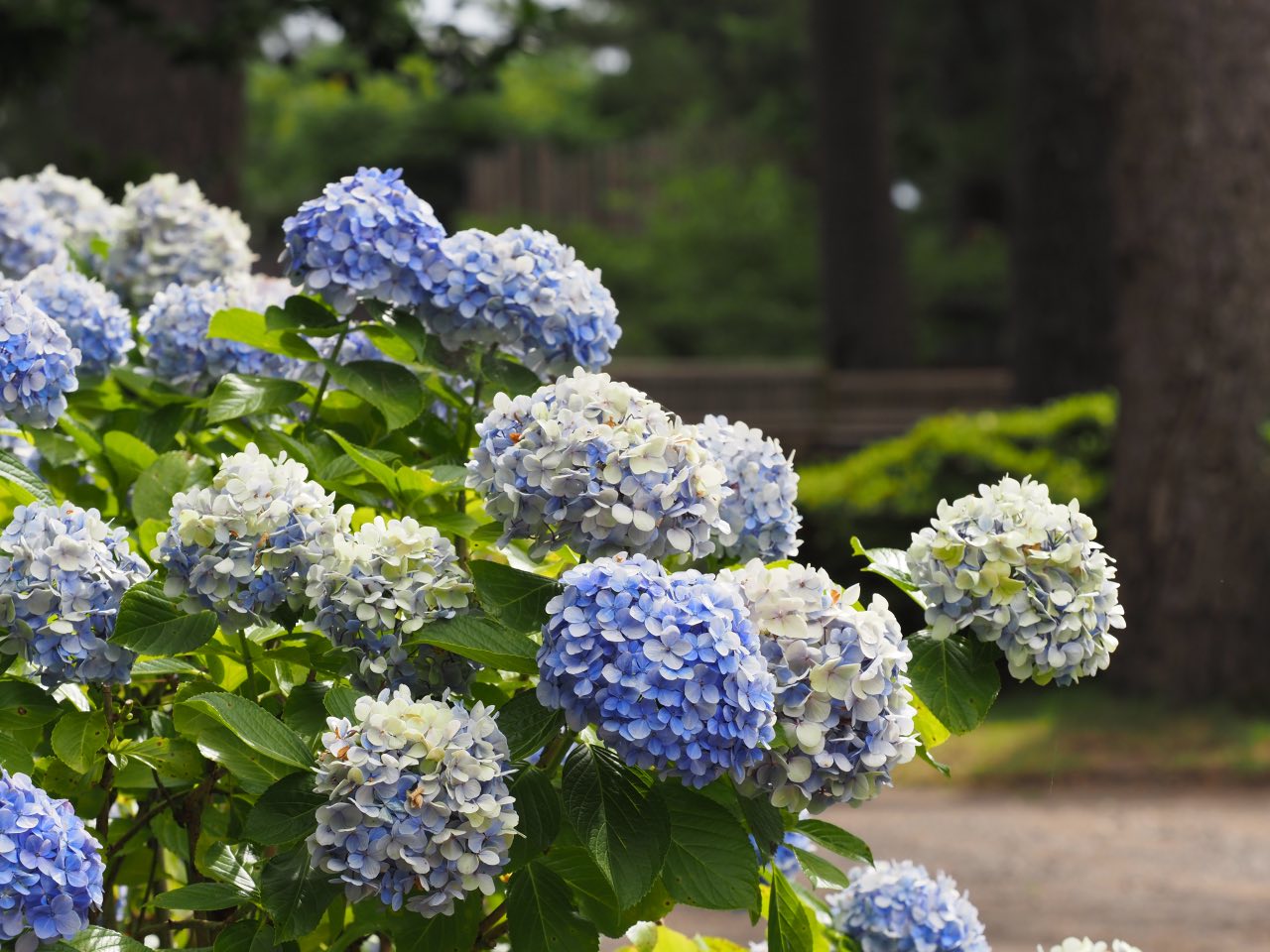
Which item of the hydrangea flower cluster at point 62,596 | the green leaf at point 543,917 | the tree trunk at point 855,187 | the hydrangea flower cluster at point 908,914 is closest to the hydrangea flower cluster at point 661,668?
the green leaf at point 543,917

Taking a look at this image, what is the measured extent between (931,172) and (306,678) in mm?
24141

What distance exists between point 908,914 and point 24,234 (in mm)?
1752

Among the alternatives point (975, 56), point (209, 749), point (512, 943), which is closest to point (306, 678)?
point (209, 749)

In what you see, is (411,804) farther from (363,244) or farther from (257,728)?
(363,244)

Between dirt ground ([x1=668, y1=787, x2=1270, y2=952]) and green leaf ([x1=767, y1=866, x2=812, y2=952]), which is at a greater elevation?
green leaf ([x1=767, y1=866, x2=812, y2=952])

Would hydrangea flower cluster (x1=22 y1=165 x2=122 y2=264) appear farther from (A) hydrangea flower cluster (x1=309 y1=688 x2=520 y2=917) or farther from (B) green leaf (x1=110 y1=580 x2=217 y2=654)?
(A) hydrangea flower cluster (x1=309 y1=688 x2=520 y2=917)

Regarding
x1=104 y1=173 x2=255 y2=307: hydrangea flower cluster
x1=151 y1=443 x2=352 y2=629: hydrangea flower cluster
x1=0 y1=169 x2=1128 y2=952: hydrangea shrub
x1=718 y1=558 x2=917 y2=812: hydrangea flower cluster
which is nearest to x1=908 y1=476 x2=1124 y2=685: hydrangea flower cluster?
x1=0 y1=169 x2=1128 y2=952: hydrangea shrub

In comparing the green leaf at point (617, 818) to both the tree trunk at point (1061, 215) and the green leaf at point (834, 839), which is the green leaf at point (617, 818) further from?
the tree trunk at point (1061, 215)

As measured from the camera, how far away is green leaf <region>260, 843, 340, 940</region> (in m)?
1.54

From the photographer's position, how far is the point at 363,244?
1.97 metres

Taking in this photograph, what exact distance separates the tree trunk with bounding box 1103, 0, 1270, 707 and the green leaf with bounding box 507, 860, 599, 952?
7.39m

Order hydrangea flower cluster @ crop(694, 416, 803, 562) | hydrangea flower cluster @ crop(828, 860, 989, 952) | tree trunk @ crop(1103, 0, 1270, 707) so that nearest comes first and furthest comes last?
hydrangea flower cluster @ crop(694, 416, 803, 562) < hydrangea flower cluster @ crop(828, 860, 989, 952) < tree trunk @ crop(1103, 0, 1270, 707)

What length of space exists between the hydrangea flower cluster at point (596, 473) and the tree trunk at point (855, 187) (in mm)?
14834

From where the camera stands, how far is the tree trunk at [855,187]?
16.0m
